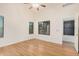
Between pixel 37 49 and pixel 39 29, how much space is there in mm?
384

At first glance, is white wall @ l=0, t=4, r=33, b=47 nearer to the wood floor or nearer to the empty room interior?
the empty room interior

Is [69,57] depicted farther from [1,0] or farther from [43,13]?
[1,0]

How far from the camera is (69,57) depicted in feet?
6.55

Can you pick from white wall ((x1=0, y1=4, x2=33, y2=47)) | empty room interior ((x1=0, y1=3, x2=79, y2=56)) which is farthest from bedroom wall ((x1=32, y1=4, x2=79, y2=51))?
white wall ((x1=0, y1=4, x2=33, y2=47))

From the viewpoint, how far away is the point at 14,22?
195 cm

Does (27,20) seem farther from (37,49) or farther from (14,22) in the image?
(37,49)

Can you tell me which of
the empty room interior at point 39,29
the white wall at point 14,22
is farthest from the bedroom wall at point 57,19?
the white wall at point 14,22


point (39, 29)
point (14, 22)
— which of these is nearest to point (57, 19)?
point (39, 29)

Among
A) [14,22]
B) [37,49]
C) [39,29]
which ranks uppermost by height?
[14,22]

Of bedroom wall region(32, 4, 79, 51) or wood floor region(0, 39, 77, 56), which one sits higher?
bedroom wall region(32, 4, 79, 51)

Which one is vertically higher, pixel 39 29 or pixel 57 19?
pixel 57 19

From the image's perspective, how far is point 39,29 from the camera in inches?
79.4

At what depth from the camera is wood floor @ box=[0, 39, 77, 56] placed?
195cm

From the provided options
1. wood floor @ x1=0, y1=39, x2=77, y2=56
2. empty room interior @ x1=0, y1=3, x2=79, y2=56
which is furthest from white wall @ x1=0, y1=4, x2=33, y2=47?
wood floor @ x1=0, y1=39, x2=77, y2=56
